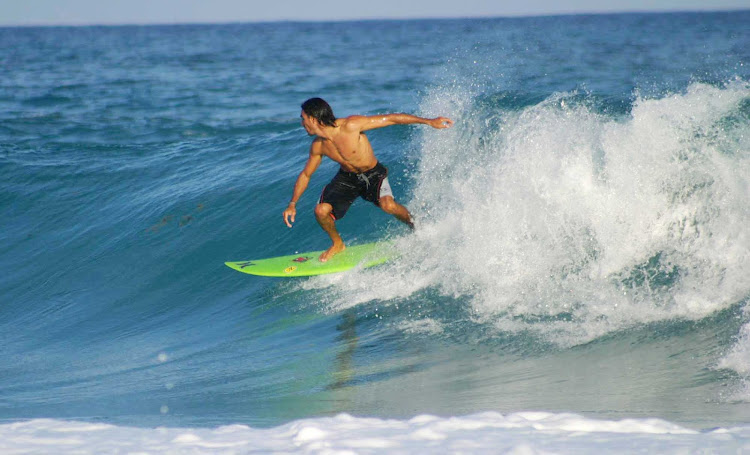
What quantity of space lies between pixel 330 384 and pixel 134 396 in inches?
52.7

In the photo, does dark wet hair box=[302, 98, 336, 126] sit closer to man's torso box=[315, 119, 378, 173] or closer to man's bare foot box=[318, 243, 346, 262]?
man's torso box=[315, 119, 378, 173]

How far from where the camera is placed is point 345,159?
627 centimetres

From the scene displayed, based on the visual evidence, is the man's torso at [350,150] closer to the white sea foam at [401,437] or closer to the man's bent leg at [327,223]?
the man's bent leg at [327,223]

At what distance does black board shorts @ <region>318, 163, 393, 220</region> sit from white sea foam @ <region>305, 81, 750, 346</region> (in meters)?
0.65

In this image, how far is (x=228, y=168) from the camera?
448 inches

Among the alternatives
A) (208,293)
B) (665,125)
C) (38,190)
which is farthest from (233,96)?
(665,125)

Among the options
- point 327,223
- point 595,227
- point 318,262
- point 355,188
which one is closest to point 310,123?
point 355,188

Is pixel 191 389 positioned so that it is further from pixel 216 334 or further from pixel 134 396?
pixel 216 334

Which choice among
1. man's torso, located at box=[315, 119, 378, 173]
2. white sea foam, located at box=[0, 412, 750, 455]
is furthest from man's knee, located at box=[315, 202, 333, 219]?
white sea foam, located at box=[0, 412, 750, 455]

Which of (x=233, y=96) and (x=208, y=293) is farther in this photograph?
(x=233, y=96)

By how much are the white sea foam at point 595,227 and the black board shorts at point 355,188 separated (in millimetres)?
651

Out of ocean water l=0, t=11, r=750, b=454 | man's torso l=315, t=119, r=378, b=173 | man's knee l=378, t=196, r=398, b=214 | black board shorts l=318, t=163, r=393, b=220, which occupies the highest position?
man's torso l=315, t=119, r=378, b=173

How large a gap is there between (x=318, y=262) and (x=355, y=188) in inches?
32.9

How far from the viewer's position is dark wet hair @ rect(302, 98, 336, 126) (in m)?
5.79
